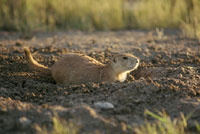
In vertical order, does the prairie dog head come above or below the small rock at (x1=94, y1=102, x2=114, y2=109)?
above

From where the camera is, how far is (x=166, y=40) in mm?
7707

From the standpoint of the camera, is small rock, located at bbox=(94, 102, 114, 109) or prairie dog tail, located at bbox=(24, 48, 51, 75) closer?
small rock, located at bbox=(94, 102, 114, 109)

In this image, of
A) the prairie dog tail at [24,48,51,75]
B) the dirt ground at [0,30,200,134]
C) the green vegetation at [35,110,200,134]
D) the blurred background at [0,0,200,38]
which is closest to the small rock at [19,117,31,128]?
the dirt ground at [0,30,200,134]

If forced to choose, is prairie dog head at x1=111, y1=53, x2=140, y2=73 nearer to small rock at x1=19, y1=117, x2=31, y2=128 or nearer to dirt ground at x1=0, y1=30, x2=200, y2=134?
dirt ground at x1=0, y1=30, x2=200, y2=134

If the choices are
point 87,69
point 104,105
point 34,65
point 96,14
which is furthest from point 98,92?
point 96,14

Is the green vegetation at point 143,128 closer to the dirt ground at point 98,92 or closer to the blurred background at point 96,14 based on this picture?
the dirt ground at point 98,92

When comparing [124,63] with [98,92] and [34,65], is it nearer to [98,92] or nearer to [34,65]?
[98,92]

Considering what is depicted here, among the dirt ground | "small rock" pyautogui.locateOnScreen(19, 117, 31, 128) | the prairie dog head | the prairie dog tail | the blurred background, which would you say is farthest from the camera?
the blurred background

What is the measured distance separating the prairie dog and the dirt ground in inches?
11.4

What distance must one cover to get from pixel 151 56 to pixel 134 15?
126 inches

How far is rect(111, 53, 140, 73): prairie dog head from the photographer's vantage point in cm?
481

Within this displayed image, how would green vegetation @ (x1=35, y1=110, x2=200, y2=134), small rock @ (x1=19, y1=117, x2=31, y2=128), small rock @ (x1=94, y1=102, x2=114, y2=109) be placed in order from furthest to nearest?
small rock @ (x1=94, y1=102, x2=114, y2=109) < small rock @ (x1=19, y1=117, x2=31, y2=128) < green vegetation @ (x1=35, y1=110, x2=200, y2=134)

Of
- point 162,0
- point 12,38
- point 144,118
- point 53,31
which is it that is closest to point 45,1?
point 53,31

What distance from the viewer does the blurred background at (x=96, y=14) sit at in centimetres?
848
